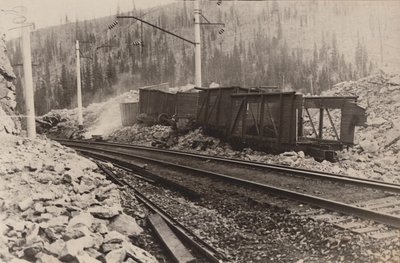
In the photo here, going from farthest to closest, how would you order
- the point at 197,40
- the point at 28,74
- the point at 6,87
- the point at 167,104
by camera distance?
the point at 167,104
the point at 197,40
the point at 6,87
the point at 28,74

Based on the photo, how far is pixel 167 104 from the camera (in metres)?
24.8

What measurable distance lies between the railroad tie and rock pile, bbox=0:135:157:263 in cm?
29

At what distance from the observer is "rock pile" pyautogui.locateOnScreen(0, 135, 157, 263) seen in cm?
439

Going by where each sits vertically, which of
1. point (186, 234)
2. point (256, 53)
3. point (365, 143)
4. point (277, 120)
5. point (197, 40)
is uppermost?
point (256, 53)

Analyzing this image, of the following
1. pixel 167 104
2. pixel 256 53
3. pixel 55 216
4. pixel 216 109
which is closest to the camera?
pixel 55 216

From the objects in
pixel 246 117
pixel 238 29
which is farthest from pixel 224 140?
pixel 238 29

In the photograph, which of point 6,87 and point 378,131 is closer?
point 6,87

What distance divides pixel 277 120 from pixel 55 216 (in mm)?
9300

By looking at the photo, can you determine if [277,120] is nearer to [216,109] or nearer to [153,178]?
[216,109]

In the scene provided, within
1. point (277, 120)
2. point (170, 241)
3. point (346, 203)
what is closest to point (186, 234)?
point (170, 241)

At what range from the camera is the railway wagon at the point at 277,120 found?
1229 cm

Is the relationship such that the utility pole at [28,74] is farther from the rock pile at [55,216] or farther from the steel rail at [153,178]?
the steel rail at [153,178]

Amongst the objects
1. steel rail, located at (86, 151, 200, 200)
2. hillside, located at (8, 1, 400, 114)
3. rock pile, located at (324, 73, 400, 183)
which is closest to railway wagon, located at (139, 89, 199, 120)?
rock pile, located at (324, 73, 400, 183)

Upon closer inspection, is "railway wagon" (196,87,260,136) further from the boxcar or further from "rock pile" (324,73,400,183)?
"rock pile" (324,73,400,183)
